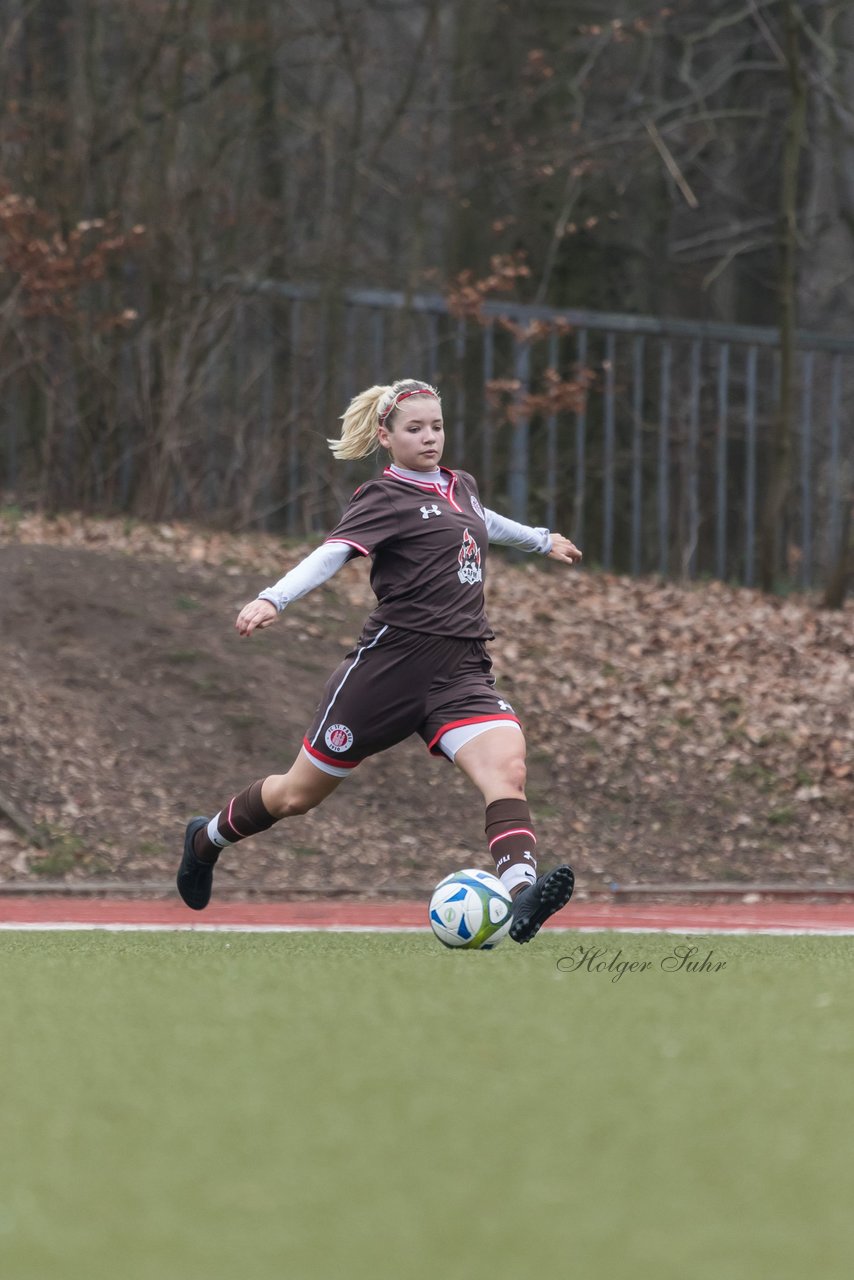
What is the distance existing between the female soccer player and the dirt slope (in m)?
3.63

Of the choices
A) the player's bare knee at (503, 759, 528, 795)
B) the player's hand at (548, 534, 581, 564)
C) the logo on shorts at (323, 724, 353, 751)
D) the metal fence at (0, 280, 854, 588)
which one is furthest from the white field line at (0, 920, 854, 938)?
the metal fence at (0, 280, 854, 588)

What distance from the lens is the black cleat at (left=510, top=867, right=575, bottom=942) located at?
632 centimetres

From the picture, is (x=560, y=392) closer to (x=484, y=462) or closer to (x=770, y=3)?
(x=484, y=462)

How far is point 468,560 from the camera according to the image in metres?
7.18

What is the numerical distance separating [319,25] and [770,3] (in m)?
4.57

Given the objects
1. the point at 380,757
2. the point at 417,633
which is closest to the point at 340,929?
the point at 417,633

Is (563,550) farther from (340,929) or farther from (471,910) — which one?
(340,929)

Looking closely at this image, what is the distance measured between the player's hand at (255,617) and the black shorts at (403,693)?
59 cm

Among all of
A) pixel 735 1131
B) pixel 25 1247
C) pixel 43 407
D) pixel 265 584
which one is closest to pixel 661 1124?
pixel 735 1131

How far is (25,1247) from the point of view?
3.18 m

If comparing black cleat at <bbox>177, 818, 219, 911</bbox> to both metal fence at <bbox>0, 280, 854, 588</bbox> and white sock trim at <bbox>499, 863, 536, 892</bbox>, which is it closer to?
white sock trim at <bbox>499, 863, 536, 892</bbox>

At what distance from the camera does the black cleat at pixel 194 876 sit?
313 inches

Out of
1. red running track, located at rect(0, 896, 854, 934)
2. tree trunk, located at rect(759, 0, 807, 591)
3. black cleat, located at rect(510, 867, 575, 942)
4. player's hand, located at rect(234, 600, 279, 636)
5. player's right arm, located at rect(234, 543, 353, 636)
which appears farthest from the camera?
tree trunk, located at rect(759, 0, 807, 591)

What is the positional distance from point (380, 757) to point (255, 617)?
6.05 m
